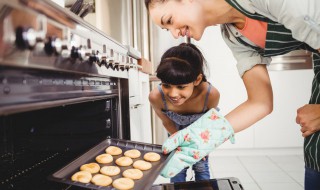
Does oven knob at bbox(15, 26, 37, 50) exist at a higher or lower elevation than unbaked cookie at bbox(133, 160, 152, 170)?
higher

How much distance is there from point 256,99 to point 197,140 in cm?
32

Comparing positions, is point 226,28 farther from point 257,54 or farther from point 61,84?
point 61,84

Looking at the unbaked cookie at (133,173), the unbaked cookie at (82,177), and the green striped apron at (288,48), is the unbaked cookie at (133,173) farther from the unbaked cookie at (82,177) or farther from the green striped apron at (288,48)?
the green striped apron at (288,48)

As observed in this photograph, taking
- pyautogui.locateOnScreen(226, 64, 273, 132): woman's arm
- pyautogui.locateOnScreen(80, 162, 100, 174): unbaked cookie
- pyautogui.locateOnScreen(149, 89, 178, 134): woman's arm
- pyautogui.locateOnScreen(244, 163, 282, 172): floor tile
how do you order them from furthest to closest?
1. pyautogui.locateOnScreen(244, 163, 282, 172): floor tile
2. pyautogui.locateOnScreen(149, 89, 178, 134): woman's arm
3. pyautogui.locateOnScreen(226, 64, 273, 132): woman's arm
4. pyautogui.locateOnScreen(80, 162, 100, 174): unbaked cookie

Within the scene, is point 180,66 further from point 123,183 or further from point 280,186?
point 280,186

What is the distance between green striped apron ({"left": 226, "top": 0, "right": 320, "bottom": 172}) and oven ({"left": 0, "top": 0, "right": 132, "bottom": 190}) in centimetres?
48

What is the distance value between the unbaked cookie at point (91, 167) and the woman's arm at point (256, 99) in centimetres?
Answer: 54

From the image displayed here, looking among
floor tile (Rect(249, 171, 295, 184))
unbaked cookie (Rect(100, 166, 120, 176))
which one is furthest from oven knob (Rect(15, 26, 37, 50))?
floor tile (Rect(249, 171, 295, 184))

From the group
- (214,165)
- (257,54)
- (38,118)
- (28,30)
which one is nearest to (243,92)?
(214,165)

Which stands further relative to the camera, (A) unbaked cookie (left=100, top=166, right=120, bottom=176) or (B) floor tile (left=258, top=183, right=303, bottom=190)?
(B) floor tile (left=258, top=183, right=303, bottom=190)

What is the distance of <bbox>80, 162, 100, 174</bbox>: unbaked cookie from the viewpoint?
863mm

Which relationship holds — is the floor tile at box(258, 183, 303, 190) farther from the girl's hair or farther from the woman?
the woman

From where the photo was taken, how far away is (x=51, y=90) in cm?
57

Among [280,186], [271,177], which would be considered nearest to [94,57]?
[280,186]
